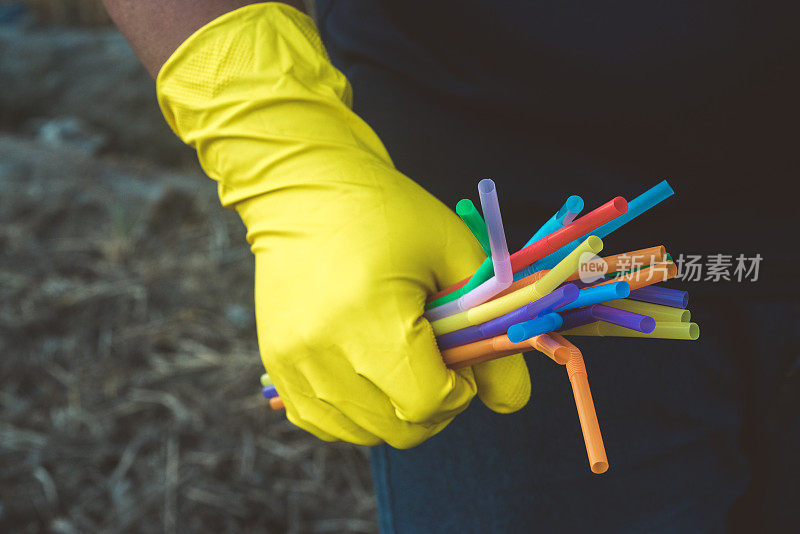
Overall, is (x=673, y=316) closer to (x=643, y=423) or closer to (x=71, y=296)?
(x=643, y=423)

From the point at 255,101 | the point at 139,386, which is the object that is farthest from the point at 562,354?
the point at 139,386

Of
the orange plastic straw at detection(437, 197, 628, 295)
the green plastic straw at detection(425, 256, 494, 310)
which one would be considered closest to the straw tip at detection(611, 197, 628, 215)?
the orange plastic straw at detection(437, 197, 628, 295)

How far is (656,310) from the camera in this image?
54cm

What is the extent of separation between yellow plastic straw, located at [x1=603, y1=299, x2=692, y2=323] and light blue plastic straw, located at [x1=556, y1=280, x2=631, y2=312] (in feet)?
0.21

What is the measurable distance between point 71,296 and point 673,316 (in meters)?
1.68

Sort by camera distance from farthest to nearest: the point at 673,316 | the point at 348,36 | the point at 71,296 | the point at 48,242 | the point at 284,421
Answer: the point at 48,242
the point at 71,296
the point at 284,421
the point at 348,36
the point at 673,316

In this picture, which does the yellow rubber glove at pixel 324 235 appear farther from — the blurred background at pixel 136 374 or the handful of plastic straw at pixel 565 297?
the blurred background at pixel 136 374

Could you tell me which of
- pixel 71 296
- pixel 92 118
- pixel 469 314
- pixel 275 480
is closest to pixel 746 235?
pixel 469 314

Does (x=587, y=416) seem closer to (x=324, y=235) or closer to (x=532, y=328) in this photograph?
(x=532, y=328)

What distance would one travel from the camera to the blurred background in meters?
1.34

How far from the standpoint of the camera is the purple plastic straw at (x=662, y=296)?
0.54 metres

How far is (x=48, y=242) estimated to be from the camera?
76.7 inches

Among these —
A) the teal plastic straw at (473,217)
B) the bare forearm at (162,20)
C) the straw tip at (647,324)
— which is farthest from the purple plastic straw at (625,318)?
the bare forearm at (162,20)

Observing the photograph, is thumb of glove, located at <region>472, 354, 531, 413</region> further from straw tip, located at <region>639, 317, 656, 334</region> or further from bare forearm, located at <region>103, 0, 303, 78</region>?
bare forearm, located at <region>103, 0, 303, 78</region>
